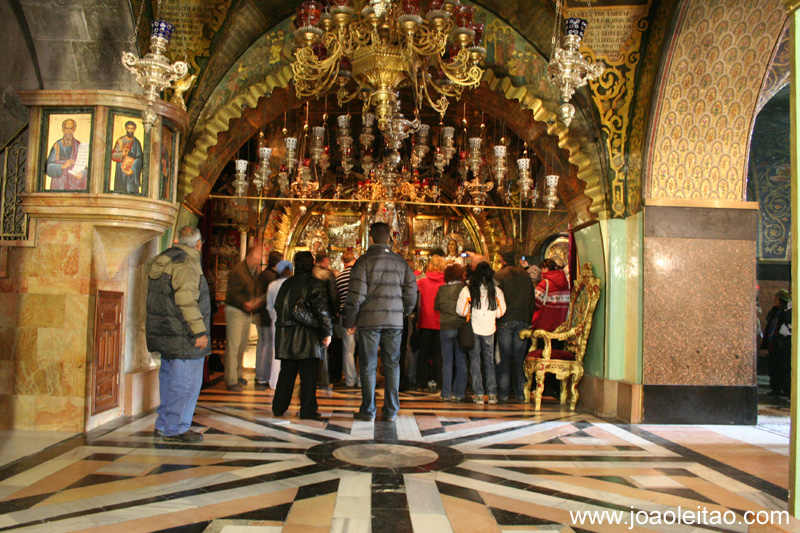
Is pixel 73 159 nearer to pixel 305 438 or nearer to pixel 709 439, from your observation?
pixel 305 438

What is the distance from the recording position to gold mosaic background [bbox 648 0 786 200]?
5.41m

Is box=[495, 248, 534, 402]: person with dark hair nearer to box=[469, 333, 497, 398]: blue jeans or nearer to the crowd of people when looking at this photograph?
the crowd of people

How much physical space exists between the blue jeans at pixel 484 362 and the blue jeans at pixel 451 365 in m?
0.14

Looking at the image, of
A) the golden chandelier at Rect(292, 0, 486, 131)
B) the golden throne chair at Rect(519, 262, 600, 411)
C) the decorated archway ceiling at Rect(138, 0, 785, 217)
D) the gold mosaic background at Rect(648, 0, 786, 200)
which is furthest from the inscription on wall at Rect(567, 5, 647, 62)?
the golden throne chair at Rect(519, 262, 600, 411)

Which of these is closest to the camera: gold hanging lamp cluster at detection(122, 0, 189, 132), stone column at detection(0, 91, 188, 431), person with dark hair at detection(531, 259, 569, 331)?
gold hanging lamp cluster at detection(122, 0, 189, 132)

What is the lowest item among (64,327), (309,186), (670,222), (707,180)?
(64,327)

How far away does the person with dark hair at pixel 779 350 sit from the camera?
28.5 feet

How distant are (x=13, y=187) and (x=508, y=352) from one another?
5.07 meters

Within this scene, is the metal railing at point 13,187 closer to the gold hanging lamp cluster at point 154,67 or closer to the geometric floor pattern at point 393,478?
the geometric floor pattern at point 393,478

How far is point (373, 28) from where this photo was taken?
4.98 metres

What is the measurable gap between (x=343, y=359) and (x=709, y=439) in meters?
4.38

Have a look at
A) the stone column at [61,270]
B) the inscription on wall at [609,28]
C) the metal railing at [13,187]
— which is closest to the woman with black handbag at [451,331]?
the inscription on wall at [609,28]

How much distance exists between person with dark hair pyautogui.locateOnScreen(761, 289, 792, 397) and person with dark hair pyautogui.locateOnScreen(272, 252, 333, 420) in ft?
21.9

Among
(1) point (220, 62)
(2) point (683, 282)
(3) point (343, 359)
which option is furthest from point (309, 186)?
(2) point (683, 282)
